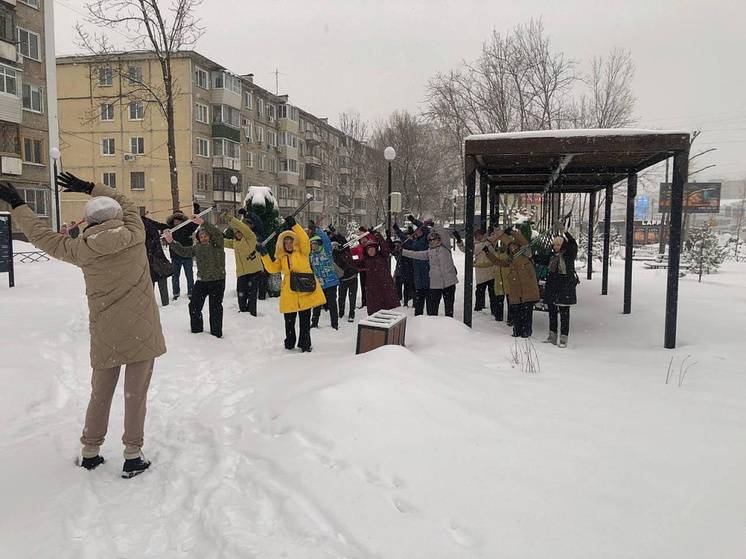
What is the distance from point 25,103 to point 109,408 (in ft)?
103

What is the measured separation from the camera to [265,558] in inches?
111

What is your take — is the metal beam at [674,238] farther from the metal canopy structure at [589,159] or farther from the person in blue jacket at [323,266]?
the person in blue jacket at [323,266]

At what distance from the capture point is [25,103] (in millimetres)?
28844

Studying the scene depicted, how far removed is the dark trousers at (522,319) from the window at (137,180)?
38.3 m

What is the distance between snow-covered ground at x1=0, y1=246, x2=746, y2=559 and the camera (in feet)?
9.70

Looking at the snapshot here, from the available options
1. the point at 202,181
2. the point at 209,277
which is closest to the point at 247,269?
the point at 209,277

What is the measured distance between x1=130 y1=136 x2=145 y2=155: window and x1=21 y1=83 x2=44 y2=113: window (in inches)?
444

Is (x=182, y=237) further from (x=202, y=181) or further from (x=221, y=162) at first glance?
(x=221, y=162)

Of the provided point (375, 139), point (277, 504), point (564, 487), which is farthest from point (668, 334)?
point (375, 139)

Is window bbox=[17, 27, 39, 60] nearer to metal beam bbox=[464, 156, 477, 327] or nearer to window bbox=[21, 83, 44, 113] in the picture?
window bbox=[21, 83, 44, 113]

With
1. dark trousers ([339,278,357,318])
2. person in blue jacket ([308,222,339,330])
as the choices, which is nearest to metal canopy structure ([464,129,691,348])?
person in blue jacket ([308,222,339,330])

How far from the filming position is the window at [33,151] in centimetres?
2884

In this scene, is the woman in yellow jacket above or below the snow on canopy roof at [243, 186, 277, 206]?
below

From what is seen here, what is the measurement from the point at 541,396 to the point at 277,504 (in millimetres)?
2700
